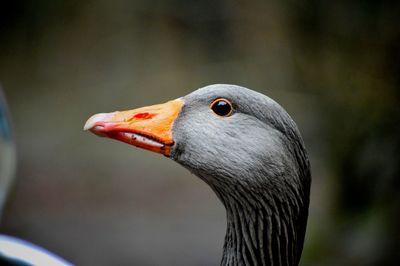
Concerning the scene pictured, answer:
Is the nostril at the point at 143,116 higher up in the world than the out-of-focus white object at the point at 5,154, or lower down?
higher up

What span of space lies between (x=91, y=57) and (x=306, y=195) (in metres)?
5.10

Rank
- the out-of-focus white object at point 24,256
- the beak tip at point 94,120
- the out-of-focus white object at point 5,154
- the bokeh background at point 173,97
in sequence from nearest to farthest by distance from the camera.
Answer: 1. the beak tip at point 94,120
2. the out-of-focus white object at point 24,256
3. the out-of-focus white object at point 5,154
4. the bokeh background at point 173,97

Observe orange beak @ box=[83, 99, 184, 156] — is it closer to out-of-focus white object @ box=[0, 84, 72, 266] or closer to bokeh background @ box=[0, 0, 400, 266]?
out-of-focus white object @ box=[0, 84, 72, 266]

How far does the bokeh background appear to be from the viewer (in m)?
3.49

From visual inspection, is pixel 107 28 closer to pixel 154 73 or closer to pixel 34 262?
pixel 154 73

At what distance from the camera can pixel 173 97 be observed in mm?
6113

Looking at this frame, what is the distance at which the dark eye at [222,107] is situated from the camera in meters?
1.74

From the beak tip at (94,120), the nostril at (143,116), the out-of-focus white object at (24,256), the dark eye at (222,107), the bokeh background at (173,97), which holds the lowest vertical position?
the out-of-focus white object at (24,256)

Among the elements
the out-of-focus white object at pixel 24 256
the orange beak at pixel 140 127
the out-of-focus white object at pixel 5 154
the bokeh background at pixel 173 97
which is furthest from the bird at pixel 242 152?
the bokeh background at pixel 173 97


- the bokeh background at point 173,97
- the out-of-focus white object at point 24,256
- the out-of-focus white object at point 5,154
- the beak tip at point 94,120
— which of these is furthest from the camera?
the bokeh background at point 173,97

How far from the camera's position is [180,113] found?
178 centimetres

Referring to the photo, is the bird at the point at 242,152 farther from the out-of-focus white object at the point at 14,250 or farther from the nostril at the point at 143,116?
the out-of-focus white object at the point at 14,250

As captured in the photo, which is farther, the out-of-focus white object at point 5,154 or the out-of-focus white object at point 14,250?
the out-of-focus white object at point 5,154

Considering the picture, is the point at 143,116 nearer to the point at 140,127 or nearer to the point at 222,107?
the point at 140,127
